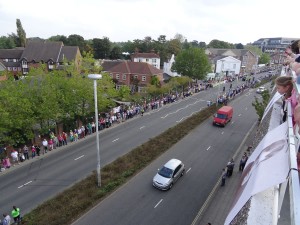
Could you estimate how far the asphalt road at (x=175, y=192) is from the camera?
1516 cm

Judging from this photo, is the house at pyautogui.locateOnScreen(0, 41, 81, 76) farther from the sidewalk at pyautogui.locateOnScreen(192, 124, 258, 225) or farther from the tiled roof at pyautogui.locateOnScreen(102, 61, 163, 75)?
the sidewalk at pyautogui.locateOnScreen(192, 124, 258, 225)

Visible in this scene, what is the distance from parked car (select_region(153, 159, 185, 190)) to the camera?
58.9ft

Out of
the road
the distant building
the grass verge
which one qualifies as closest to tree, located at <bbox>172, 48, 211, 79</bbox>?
the distant building

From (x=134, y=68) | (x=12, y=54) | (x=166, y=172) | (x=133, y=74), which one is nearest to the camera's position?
(x=166, y=172)

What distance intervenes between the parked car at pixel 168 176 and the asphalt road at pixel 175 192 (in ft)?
1.41

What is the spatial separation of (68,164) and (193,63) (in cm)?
4623

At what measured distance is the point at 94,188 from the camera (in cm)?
1786

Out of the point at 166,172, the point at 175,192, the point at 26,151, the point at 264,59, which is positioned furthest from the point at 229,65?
the point at 26,151

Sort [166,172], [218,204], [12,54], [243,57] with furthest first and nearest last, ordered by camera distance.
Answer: [243,57] → [12,54] → [166,172] → [218,204]

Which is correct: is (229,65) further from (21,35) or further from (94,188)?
(94,188)

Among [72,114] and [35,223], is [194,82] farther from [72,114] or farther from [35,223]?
[35,223]

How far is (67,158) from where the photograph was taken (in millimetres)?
22938

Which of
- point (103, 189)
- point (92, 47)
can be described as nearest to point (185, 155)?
point (103, 189)

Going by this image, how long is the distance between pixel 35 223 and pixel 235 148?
19412mm
